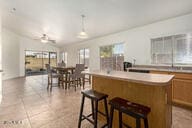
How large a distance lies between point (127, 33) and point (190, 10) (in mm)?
2208

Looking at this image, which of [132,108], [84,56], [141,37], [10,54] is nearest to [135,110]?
[132,108]

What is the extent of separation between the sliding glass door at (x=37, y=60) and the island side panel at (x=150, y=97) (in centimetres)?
867

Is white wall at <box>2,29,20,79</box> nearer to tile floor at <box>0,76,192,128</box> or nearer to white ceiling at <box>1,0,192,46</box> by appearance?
white ceiling at <box>1,0,192,46</box>

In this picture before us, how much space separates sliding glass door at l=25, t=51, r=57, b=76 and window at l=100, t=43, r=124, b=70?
5619mm

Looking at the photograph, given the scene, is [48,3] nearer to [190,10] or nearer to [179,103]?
[190,10]

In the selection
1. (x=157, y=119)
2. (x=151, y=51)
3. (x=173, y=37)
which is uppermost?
(x=173, y=37)

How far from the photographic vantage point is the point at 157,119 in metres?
1.65

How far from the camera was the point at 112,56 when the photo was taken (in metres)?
6.04

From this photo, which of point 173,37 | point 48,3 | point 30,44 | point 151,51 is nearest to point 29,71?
point 30,44

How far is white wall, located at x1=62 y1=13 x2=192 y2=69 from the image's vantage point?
Result: 12.0 ft

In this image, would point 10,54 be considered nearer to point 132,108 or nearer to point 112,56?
point 112,56

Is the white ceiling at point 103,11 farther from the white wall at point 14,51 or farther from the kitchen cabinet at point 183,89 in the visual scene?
the white wall at point 14,51

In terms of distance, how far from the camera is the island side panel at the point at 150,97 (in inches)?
63.3

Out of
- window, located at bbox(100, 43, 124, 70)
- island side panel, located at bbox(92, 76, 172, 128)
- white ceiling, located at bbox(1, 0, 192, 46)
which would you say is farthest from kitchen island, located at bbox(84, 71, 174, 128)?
window, located at bbox(100, 43, 124, 70)
